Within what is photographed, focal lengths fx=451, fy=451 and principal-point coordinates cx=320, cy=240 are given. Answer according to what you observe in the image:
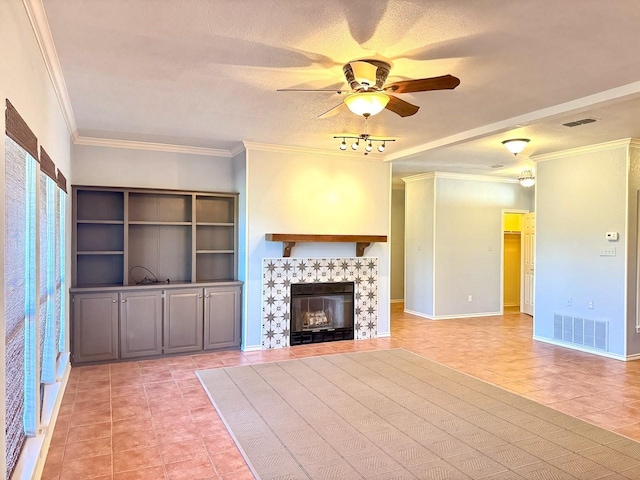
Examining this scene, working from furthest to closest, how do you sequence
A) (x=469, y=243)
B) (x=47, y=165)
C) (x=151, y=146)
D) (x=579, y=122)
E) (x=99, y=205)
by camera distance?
1. (x=469, y=243)
2. (x=151, y=146)
3. (x=99, y=205)
4. (x=579, y=122)
5. (x=47, y=165)

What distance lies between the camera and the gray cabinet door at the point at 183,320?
Result: 5406mm

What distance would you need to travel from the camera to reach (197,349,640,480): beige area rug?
2797 millimetres

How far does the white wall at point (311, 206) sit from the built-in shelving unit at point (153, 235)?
439 millimetres

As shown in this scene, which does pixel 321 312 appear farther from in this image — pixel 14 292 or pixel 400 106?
pixel 14 292

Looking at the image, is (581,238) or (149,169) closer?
(149,169)

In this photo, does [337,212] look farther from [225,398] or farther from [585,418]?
[585,418]

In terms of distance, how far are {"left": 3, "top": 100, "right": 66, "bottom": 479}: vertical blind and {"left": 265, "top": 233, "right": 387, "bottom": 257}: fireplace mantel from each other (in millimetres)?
2543

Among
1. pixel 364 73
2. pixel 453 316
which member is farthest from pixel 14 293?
pixel 453 316

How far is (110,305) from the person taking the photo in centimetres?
512

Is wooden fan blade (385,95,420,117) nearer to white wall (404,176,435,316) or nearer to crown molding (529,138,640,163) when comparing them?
crown molding (529,138,640,163)

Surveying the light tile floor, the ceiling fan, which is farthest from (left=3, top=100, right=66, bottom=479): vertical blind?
the ceiling fan

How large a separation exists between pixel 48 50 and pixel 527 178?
683cm

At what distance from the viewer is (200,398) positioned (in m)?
4.03

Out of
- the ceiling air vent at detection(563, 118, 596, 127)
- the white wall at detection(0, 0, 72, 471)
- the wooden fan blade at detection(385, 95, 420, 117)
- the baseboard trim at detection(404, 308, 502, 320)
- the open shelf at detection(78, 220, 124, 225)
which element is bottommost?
the baseboard trim at detection(404, 308, 502, 320)
